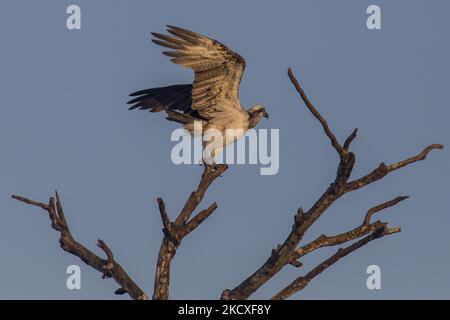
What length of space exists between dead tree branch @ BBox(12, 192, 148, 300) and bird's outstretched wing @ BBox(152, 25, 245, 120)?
4.53m

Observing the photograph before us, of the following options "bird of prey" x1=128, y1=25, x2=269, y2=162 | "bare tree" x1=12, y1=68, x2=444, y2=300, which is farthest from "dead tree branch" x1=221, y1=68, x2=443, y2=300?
"bird of prey" x1=128, y1=25, x2=269, y2=162

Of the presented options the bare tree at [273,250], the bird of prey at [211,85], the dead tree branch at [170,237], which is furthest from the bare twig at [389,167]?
the bird of prey at [211,85]

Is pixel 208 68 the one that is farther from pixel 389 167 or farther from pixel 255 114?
pixel 389 167

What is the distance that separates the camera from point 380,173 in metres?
14.0

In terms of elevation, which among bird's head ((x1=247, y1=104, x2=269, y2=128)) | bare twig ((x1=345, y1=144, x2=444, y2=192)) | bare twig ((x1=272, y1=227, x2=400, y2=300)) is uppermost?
bird's head ((x1=247, y1=104, x2=269, y2=128))

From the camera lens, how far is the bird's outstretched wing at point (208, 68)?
18578 mm

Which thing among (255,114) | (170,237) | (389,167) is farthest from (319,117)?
(255,114)

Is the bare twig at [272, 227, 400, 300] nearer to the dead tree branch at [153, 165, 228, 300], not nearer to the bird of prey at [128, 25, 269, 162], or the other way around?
A: the dead tree branch at [153, 165, 228, 300]

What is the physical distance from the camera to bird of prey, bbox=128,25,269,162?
18.6m

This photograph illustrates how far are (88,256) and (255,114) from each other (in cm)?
663
